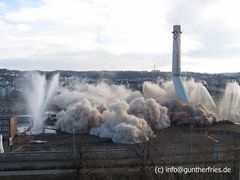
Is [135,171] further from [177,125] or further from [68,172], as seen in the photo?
[177,125]

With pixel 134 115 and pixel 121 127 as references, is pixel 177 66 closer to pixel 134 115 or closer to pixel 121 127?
pixel 134 115

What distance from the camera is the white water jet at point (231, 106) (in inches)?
2497

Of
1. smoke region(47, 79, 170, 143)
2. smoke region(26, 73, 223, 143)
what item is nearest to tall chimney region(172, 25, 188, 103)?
smoke region(26, 73, 223, 143)

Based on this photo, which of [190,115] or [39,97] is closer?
[190,115]

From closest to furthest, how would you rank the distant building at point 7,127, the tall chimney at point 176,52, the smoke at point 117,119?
the smoke at point 117,119 → the distant building at point 7,127 → the tall chimney at point 176,52

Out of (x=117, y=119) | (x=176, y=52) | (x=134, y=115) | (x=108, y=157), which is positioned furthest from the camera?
(x=176, y=52)

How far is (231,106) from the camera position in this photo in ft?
222

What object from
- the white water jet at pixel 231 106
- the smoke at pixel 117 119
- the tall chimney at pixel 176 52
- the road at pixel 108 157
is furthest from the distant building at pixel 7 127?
the white water jet at pixel 231 106

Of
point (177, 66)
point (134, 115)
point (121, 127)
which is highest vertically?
point (177, 66)

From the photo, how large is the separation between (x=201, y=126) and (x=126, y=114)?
378 inches

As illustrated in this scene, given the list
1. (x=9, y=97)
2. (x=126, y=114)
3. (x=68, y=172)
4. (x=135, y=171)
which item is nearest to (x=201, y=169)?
(x=135, y=171)

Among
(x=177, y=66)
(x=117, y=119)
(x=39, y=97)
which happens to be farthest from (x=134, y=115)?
(x=39, y=97)

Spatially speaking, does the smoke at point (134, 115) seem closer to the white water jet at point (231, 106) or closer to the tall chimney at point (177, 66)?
the tall chimney at point (177, 66)

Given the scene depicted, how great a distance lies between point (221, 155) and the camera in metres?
26.2
